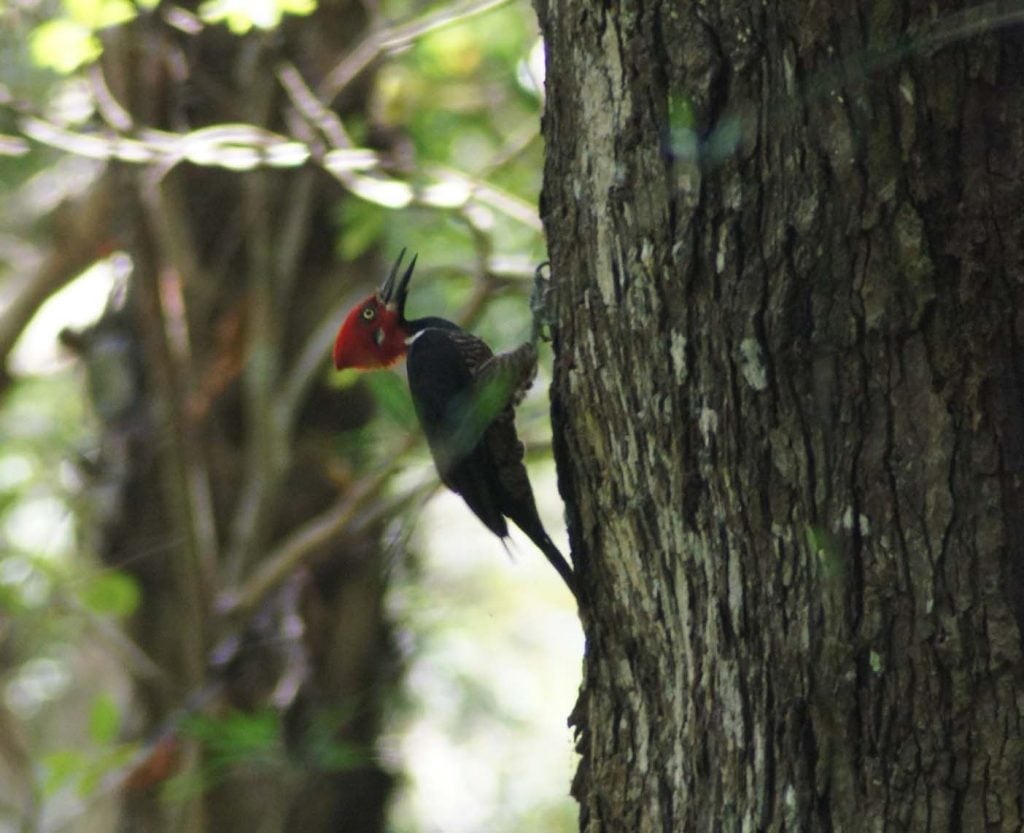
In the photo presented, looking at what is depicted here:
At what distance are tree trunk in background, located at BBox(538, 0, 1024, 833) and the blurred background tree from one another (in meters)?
1.72

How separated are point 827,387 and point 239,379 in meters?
3.64

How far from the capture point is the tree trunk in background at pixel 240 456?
470 cm

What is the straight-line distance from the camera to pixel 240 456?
17.5 feet

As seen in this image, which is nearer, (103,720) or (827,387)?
(827,387)

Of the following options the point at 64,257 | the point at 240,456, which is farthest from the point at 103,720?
the point at 64,257

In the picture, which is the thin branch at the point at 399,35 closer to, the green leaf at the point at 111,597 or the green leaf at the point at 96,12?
the green leaf at the point at 96,12

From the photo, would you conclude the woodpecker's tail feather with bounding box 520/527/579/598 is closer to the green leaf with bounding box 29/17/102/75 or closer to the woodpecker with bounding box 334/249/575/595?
the woodpecker with bounding box 334/249/575/595

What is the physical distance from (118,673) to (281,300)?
1677 millimetres

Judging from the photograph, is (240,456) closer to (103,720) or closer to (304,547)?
(304,547)

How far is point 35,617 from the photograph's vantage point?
4234 mm

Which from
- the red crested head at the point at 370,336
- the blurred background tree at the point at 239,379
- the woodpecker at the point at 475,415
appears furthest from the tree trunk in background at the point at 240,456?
the woodpecker at the point at 475,415

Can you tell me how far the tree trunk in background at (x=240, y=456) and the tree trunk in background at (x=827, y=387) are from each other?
8.52 ft

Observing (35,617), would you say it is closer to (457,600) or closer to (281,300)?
(281,300)

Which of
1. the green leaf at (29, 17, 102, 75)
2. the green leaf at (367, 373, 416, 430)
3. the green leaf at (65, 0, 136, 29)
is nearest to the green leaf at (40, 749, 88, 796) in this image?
the green leaf at (367, 373, 416, 430)
